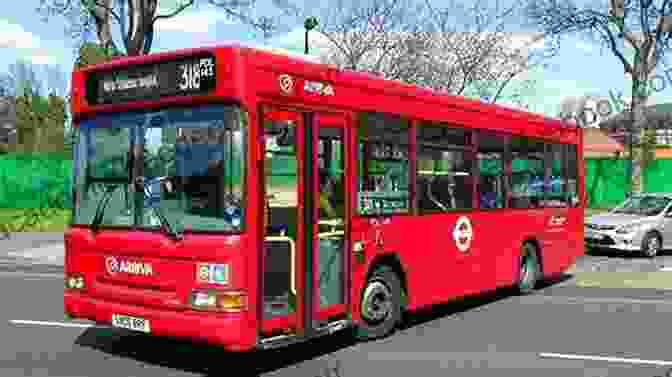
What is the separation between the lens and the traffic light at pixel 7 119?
60.7m

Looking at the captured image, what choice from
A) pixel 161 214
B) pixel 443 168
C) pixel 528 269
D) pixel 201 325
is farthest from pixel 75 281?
pixel 528 269

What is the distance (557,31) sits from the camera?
2616 centimetres

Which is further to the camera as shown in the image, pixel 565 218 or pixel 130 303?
pixel 565 218

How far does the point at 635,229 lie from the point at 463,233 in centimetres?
933

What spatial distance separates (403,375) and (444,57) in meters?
24.7

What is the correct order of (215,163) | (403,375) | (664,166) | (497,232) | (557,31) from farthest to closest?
(664,166) < (557,31) < (497,232) < (403,375) < (215,163)

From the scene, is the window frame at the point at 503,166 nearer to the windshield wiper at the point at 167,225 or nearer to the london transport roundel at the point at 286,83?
the london transport roundel at the point at 286,83

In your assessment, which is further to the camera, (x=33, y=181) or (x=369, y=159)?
(x=33, y=181)

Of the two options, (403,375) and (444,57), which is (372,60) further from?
(403,375)

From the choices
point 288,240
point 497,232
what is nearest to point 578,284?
point 497,232

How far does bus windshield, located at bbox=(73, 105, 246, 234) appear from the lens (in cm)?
641

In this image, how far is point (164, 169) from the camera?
6680 mm

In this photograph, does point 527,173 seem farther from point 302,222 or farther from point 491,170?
point 302,222

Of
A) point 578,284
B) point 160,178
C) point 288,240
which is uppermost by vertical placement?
point 160,178
